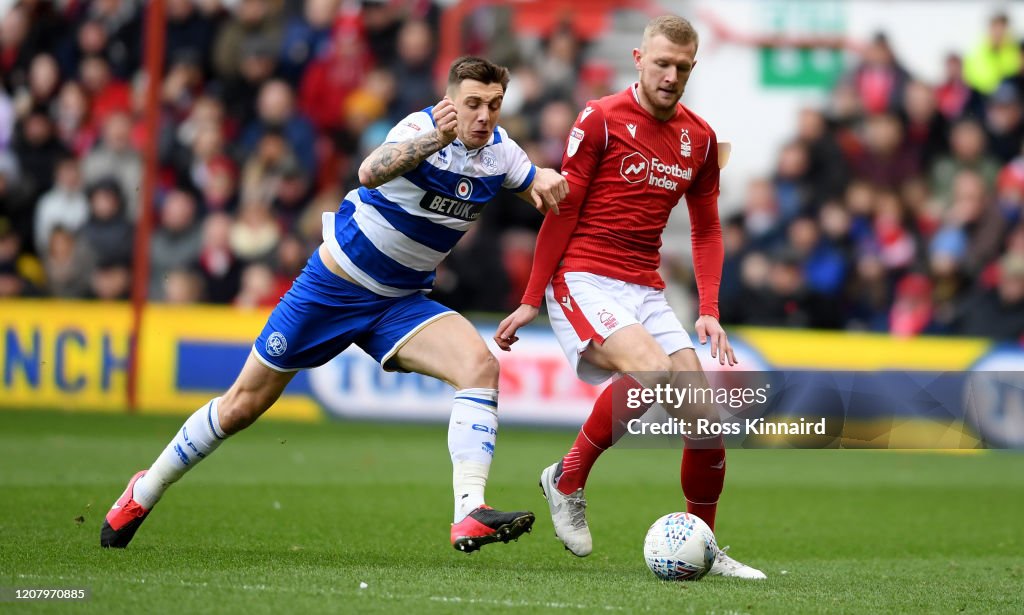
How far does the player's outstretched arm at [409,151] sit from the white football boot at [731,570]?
2186 mm

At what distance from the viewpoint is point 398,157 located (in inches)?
243

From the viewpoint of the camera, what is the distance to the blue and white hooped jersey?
21.2 feet

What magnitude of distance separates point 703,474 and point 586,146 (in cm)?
159

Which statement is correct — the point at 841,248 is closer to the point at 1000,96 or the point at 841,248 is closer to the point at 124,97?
the point at 1000,96

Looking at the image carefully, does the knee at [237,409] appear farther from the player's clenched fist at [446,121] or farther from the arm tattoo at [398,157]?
the player's clenched fist at [446,121]

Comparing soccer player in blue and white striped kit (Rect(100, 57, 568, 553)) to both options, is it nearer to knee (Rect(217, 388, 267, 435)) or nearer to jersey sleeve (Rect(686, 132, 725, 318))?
knee (Rect(217, 388, 267, 435))

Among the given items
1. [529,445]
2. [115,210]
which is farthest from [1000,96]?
[115,210]

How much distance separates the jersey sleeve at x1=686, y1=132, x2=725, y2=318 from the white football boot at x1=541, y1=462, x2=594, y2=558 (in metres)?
1.06

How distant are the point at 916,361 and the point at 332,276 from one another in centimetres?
872

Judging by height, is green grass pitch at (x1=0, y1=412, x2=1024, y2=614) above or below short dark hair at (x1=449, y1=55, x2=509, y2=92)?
below

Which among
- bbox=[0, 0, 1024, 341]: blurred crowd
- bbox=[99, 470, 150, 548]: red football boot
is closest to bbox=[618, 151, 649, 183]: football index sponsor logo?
bbox=[99, 470, 150, 548]: red football boot

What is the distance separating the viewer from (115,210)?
15.5 metres

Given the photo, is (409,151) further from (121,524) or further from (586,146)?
(121,524)

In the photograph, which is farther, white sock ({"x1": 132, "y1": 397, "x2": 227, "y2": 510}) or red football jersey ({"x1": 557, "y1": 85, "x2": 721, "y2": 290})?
white sock ({"x1": 132, "y1": 397, "x2": 227, "y2": 510})
